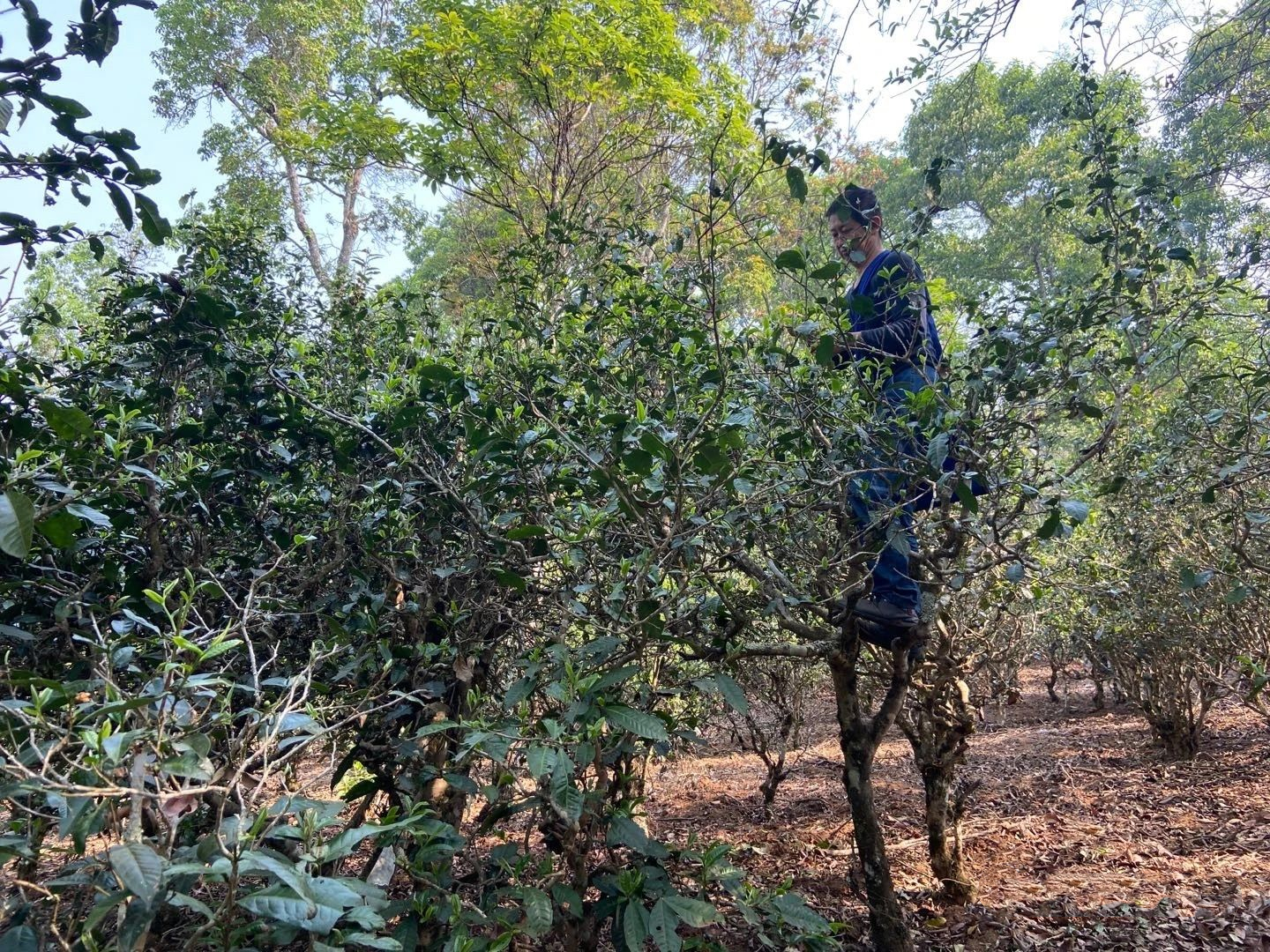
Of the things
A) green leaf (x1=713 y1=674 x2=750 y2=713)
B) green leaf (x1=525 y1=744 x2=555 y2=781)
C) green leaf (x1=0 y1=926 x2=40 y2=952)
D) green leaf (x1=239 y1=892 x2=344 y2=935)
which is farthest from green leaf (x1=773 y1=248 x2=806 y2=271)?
green leaf (x1=0 y1=926 x2=40 y2=952)

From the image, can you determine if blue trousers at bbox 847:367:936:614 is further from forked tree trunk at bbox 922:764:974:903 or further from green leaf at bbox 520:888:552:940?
forked tree trunk at bbox 922:764:974:903

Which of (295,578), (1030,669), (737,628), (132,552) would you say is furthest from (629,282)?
(1030,669)

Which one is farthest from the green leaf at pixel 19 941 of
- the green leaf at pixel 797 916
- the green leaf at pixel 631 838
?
the green leaf at pixel 797 916

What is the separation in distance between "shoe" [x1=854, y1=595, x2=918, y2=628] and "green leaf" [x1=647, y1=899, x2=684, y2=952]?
1.10 m

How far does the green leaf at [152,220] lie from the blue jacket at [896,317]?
1628 mm

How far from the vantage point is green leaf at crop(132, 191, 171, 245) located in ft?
4.98

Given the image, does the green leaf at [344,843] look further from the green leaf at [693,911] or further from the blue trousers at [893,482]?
the blue trousers at [893,482]

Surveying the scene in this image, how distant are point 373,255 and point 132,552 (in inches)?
79.0

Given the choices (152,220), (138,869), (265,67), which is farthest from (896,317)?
(265,67)

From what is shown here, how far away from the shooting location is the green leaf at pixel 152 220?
1518 mm

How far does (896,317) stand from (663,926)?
5.91 feet

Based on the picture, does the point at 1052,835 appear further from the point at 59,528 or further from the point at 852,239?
the point at 59,528

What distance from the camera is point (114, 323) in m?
2.27

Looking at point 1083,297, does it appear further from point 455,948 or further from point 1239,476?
point 455,948
